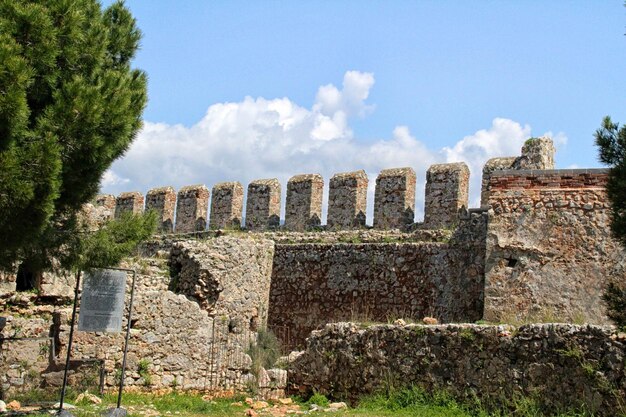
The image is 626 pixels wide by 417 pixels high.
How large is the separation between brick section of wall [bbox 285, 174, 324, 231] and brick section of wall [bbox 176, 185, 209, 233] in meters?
2.63

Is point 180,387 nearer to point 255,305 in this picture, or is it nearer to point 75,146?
point 255,305

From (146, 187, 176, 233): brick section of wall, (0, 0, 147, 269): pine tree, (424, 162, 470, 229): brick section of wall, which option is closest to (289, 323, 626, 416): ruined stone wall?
(424, 162, 470, 229): brick section of wall

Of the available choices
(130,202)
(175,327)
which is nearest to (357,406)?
(175,327)

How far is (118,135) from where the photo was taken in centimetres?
1102

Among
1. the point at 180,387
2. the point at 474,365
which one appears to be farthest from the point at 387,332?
the point at 180,387

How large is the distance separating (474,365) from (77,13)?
776 cm

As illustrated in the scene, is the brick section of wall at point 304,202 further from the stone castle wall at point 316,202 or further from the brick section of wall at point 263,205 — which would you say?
the brick section of wall at point 263,205

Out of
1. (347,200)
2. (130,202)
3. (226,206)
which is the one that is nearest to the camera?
(347,200)

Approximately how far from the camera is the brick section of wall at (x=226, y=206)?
838 inches

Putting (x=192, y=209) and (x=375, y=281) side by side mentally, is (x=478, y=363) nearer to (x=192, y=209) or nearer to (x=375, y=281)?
(x=375, y=281)

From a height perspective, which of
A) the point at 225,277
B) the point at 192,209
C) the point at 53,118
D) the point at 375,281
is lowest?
the point at 225,277

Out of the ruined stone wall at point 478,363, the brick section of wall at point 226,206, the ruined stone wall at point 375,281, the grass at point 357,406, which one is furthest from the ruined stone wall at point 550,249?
the brick section of wall at point 226,206

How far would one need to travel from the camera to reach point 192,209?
21922mm

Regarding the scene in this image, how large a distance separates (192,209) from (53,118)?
38.3 ft
